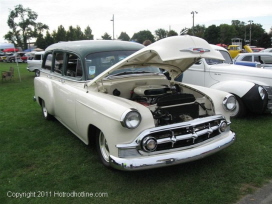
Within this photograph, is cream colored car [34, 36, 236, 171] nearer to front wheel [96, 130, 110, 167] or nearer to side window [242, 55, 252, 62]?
front wheel [96, 130, 110, 167]

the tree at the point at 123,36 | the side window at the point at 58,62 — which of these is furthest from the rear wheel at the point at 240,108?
the tree at the point at 123,36

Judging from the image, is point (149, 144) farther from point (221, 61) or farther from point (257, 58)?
point (257, 58)

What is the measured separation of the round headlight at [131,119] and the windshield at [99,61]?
1400 mm

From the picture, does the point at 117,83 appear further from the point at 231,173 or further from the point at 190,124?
the point at 231,173

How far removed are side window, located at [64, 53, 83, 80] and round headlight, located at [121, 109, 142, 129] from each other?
161 cm

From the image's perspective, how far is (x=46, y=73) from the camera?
582cm

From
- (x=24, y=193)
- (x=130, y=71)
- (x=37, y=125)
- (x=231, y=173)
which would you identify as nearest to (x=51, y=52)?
(x=37, y=125)

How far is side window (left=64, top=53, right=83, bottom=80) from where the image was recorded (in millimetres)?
4305

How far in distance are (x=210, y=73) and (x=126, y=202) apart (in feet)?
16.0

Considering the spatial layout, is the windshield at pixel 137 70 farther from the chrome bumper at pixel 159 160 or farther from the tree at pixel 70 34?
the tree at pixel 70 34

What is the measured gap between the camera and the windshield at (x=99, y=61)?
13.6 ft

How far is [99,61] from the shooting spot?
13.9 ft

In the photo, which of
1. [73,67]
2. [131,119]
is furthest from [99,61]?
[131,119]

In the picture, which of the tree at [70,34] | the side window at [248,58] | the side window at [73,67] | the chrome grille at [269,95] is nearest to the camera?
the side window at [73,67]
